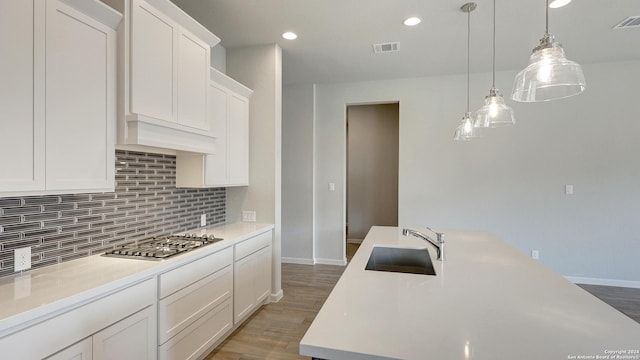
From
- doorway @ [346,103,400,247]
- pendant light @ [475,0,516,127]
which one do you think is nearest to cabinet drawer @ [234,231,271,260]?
pendant light @ [475,0,516,127]

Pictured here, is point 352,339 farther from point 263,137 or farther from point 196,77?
point 263,137

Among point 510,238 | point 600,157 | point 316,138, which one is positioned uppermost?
point 316,138

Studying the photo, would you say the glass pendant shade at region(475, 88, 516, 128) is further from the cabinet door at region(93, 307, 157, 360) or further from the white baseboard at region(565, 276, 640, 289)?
the white baseboard at region(565, 276, 640, 289)

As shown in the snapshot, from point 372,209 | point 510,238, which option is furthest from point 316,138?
point 510,238

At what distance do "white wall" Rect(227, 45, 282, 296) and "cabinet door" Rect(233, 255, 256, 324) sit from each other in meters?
0.52

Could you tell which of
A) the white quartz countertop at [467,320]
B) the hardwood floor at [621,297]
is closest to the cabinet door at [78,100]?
the white quartz countertop at [467,320]

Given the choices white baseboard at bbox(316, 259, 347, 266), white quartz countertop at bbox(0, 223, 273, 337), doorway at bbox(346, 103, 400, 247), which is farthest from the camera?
doorway at bbox(346, 103, 400, 247)

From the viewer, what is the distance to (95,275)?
1.54 metres

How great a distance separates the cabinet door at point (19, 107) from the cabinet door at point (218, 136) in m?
1.22

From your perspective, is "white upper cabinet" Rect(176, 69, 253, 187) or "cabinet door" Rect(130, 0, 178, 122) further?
"white upper cabinet" Rect(176, 69, 253, 187)

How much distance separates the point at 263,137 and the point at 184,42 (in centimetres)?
A: 128

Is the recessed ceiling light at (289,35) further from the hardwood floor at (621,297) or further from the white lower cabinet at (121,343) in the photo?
the hardwood floor at (621,297)

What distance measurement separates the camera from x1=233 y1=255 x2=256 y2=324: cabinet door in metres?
2.54

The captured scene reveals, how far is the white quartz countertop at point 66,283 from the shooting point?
1154 millimetres
